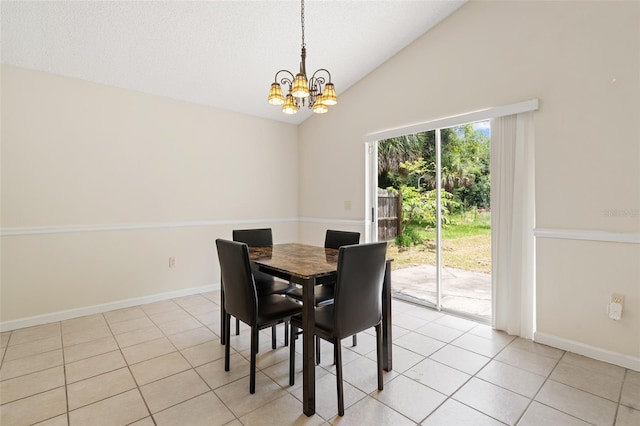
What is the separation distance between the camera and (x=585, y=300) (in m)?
2.38

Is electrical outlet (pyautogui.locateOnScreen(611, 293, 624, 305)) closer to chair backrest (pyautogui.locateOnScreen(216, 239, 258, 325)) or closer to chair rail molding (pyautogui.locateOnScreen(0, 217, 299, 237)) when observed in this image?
chair backrest (pyautogui.locateOnScreen(216, 239, 258, 325))

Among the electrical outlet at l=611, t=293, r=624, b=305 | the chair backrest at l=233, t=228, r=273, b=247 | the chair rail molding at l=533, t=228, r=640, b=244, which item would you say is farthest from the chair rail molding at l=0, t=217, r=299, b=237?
the electrical outlet at l=611, t=293, r=624, b=305

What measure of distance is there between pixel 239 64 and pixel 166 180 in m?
1.63

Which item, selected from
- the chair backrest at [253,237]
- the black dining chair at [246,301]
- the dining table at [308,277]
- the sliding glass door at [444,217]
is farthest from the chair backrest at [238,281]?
the sliding glass door at [444,217]

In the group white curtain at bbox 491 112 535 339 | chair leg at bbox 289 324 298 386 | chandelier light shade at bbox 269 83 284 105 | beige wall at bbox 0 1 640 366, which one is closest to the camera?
chair leg at bbox 289 324 298 386

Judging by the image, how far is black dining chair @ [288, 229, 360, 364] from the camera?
2.42 meters

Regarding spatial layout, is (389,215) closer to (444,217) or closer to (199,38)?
(444,217)

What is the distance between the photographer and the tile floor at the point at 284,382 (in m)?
1.74

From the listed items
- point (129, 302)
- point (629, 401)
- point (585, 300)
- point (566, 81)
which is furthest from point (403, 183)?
point (129, 302)

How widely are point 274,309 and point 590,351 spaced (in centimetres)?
239

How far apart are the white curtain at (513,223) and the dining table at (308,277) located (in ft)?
4.29

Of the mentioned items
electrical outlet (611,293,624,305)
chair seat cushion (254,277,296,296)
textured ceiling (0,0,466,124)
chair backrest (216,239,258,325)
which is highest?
textured ceiling (0,0,466,124)

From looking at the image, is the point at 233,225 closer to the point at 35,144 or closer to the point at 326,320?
the point at 35,144

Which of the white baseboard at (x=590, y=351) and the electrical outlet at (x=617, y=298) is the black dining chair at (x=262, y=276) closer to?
the white baseboard at (x=590, y=351)
